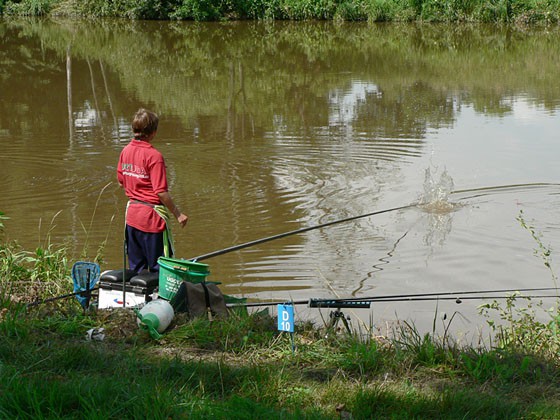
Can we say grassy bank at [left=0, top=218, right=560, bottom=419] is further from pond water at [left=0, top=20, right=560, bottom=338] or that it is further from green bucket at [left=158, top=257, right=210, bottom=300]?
pond water at [left=0, top=20, right=560, bottom=338]

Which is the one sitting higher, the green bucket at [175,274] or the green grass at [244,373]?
the green bucket at [175,274]

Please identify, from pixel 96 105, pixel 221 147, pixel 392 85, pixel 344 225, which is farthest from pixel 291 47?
pixel 344 225

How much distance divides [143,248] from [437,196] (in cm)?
551

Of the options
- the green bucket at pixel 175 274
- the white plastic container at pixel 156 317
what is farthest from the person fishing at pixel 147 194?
the white plastic container at pixel 156 317

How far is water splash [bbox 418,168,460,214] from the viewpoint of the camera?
10336 mm

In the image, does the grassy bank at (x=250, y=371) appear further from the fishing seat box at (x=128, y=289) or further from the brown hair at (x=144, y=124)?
the brown hair at (x=144, y=124)

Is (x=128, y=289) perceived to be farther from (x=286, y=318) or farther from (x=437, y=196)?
(x=437, y=196)

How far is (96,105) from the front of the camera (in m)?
17.9

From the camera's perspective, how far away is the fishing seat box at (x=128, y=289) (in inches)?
219

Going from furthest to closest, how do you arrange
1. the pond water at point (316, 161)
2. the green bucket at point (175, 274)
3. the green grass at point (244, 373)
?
the pond water at point (316, 161) < the green bucket at point (175, 274) < the green grass at point (244, 373)

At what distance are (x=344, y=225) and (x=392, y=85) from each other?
1124cm

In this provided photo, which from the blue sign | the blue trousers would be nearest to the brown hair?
the blue trousers

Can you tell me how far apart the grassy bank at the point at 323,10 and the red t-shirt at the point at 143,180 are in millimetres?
31026

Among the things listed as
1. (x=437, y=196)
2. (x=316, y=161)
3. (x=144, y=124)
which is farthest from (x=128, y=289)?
(x=316, y=161)
